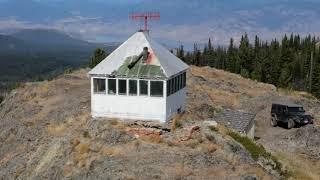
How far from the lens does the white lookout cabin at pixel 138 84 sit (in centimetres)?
3672

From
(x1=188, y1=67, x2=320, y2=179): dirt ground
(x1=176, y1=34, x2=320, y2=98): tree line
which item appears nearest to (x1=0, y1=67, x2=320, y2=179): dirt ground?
(x1=188, y1=67, x2=320, y2=179): dirt ground

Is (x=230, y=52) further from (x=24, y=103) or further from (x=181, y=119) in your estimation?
(x=181, y=119)

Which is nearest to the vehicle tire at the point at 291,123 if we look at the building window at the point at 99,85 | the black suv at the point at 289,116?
the black suv at the point at 289,116

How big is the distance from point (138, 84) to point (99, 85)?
117 inches

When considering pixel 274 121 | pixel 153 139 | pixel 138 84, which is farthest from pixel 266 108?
pixel 153 139

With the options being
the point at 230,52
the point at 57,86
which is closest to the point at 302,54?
the point at 230,52

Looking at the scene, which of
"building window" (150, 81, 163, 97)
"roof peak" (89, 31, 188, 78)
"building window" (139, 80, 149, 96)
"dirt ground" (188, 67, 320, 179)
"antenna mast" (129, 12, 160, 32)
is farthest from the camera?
"dirt ground" (188, 67, 320, 179)

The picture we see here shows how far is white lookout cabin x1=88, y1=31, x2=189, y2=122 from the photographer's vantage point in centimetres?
3672

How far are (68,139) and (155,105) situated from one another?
19.7 ft

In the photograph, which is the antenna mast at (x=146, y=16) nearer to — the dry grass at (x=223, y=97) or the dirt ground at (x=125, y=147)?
the dirt ground at (x=125, y=147)

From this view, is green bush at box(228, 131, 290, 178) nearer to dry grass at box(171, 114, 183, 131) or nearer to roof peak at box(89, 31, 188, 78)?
dry grass at box(171, 114, 183, 131)

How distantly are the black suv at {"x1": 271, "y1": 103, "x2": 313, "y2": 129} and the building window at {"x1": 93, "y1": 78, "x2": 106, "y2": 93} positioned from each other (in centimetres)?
2091

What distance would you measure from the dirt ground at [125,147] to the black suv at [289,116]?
39.3 inches

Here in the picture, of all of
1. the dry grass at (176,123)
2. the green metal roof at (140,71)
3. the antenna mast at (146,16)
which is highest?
the antenna mast at (146,16)
